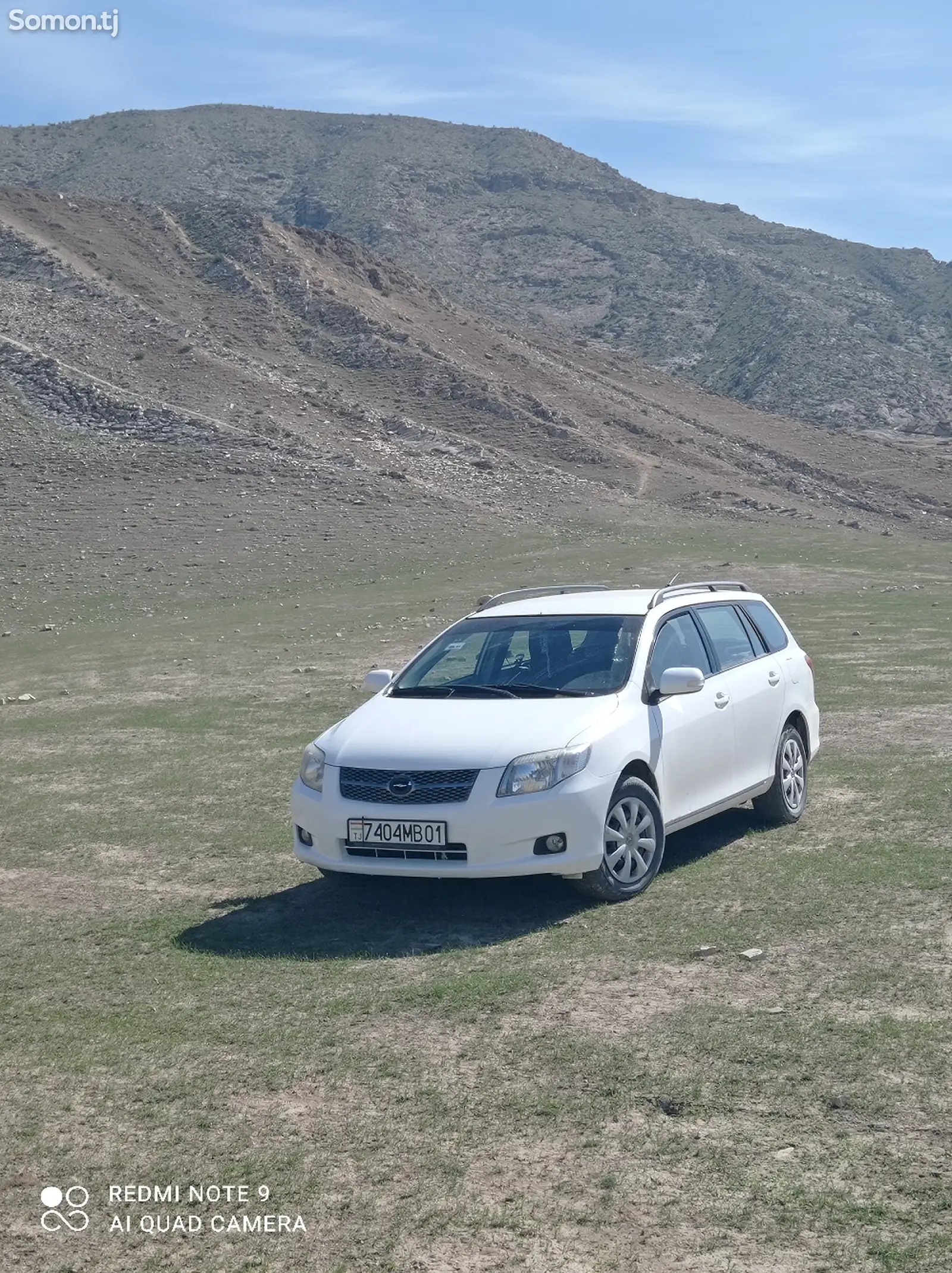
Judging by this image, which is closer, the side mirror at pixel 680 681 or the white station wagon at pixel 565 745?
the white station wagon at pixel 565 745

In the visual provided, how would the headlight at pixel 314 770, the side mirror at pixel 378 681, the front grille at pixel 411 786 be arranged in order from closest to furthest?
1. the front grille at pixel 411 786
2. the headlight at pixel 314 770
3. the side mirror at pixel 378 681

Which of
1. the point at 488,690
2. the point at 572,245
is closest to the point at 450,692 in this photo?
the point at 488,690

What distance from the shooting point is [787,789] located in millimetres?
9250

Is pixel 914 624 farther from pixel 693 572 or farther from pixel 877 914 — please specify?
pixel 877 914

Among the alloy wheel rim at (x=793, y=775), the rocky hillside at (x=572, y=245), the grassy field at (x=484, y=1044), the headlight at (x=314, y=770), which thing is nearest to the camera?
the grassy field at (x=484, y=1044)

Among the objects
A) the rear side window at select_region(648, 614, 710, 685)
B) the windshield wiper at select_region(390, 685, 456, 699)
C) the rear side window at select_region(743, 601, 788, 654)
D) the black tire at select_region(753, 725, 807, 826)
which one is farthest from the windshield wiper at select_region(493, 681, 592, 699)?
the rear side window at select_region(743, 601, 788, 654)

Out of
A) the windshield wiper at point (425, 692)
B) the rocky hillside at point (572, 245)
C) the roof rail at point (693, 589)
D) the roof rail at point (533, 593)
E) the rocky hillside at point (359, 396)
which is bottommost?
the windshield wiper at point (425, 692)

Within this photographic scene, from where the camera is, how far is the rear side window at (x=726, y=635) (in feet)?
29.8

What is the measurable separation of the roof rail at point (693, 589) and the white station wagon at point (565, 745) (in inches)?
0.8

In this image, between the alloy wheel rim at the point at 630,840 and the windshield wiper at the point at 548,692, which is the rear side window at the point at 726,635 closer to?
the windshield wiper at the point at 548,692

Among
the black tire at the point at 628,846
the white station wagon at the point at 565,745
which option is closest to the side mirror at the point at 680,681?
the white station wagon at the point at 565,745

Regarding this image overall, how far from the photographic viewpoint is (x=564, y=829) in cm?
703

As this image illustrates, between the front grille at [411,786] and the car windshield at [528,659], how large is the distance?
102 centimetres

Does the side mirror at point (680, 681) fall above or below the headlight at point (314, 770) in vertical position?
above
